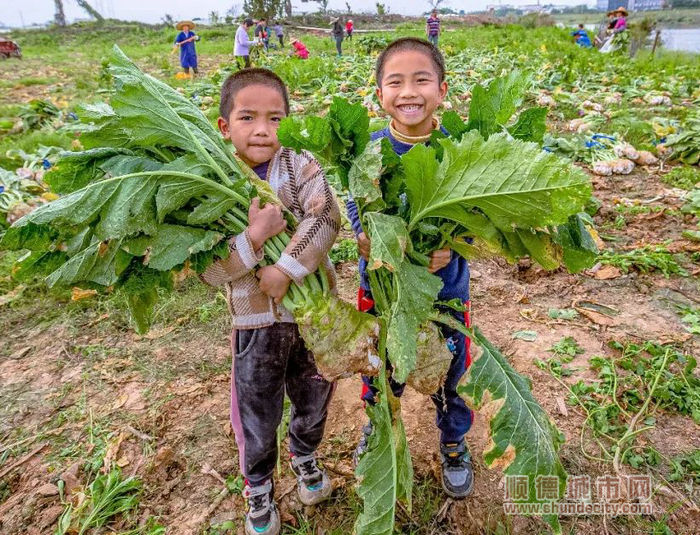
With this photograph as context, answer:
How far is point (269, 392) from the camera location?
1.85 meters

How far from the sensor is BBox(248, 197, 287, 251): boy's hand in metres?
1.58

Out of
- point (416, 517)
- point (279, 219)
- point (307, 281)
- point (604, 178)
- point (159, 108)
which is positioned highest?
point (159, 108)

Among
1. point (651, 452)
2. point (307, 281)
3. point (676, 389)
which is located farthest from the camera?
point (676, 389)

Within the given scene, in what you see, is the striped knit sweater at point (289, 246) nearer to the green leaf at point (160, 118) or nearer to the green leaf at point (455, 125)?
the green leaf at point (160, 118)

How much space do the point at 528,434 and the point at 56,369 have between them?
306cm

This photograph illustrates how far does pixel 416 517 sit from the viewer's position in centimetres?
213

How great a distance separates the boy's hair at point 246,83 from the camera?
5.74 feet

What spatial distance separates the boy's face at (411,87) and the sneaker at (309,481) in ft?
5.23

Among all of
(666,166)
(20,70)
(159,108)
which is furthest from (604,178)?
(20,70)

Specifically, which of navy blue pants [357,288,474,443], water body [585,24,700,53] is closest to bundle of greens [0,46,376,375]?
navy blue pants [357,288,474,443]

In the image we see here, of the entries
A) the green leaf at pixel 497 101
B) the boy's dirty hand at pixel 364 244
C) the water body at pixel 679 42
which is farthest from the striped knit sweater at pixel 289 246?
the water body at pixel 679 42

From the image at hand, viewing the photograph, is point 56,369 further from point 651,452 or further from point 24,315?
point 651,452

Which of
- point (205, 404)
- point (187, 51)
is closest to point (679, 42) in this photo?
point (187, 51)

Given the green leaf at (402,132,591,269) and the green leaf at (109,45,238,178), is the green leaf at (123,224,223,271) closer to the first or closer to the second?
the green leaf at (109,45,238,178)
